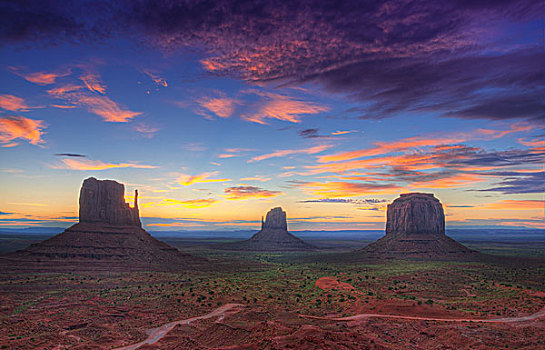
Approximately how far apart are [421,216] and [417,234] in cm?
723

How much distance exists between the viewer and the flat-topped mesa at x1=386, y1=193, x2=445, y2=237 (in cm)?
13238

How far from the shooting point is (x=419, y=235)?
130000mm

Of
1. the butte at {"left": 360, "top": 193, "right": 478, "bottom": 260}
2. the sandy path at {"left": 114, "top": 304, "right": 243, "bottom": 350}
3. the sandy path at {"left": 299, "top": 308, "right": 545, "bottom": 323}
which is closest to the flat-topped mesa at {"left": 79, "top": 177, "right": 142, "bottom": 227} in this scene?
the sandy path at {"left": 114, "top": 304, "right": 243, "bottom": 350}

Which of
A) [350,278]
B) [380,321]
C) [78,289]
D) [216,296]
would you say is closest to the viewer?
[380,321]

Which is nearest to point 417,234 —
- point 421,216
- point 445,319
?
point 421,216

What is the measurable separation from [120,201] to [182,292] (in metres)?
60.8

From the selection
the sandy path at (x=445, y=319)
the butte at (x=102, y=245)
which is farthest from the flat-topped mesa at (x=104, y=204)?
the sandy path at (x=445, y=319)

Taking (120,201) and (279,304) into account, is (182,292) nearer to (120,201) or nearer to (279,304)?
(279,304)

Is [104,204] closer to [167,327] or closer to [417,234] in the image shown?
[167,327]

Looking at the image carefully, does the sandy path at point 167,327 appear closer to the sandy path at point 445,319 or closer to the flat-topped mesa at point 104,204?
the sandy path at point 445,319

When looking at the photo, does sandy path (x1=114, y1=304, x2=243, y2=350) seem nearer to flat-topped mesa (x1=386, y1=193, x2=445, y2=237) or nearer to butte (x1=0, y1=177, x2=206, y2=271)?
butte (x1=0, y1=177, x2=206, y2=271)

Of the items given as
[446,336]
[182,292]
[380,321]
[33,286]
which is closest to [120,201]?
[33,286]

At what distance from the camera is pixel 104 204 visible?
102375mm

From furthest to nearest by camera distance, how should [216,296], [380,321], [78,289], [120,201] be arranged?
[120,201] → [78,289] → [216,296] → [380,321]
